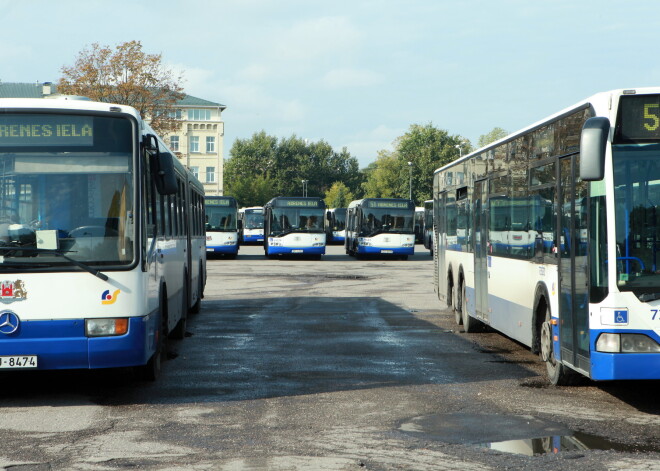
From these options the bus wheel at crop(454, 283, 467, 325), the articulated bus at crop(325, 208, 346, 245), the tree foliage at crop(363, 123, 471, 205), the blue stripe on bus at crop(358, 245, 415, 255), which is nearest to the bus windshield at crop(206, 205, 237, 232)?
the blue stripe on bus at crop(358, 245, 415, 255)

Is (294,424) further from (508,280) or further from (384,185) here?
(384,185)

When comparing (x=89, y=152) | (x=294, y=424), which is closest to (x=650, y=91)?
(x=294, y=424)

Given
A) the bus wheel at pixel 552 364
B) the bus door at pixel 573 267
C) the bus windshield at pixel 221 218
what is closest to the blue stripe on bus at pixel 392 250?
the bus windshield at pixel 221 218

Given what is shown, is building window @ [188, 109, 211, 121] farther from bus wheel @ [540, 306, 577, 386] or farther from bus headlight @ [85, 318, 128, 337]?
bus headlight @ [85, 318, 128, 337]

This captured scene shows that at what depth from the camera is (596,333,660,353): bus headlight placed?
816 centimetres

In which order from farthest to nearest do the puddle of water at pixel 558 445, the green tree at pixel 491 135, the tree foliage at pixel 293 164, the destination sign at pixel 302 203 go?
the tree foliage at pixel 293 164
the green tree at pixel 491 135
the destination sign at pixel 302 203
the puddle of water at pixel 558 445

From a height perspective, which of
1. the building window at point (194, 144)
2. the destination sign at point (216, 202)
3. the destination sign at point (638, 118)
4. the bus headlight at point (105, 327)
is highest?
the building window at point (194, 144)

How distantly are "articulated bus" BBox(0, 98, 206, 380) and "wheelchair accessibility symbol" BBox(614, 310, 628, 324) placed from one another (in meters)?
4.05

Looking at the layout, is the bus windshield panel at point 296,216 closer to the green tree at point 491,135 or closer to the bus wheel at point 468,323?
the bus wheel at point 468,323

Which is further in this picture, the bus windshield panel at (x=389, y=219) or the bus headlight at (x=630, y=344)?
the bus windshield panel at (x=389, y=219)

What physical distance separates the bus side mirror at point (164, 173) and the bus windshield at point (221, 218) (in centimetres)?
3628

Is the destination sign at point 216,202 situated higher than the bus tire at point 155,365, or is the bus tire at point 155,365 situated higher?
the destination sign at point 216,202

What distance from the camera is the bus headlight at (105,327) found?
29.4 feet

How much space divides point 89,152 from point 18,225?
35.3 inches
